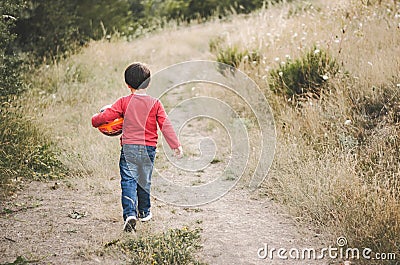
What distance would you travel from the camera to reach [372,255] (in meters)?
3.38

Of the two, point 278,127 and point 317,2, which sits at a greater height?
point 317,2

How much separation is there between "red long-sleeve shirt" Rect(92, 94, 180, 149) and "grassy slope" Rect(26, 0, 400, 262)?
129 centimetres

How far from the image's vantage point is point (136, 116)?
390 cm

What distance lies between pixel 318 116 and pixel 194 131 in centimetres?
200

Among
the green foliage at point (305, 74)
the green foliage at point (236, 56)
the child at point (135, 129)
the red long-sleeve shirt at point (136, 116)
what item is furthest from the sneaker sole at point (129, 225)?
the green foliage at point (236, 56)

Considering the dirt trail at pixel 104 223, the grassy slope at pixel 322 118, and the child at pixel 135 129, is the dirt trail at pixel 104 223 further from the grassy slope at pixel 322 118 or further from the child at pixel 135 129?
the child at pixel 135 129

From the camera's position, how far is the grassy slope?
3.85m

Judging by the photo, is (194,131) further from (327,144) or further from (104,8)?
(104,8)

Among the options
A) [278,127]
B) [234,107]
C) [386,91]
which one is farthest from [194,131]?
[386,91]

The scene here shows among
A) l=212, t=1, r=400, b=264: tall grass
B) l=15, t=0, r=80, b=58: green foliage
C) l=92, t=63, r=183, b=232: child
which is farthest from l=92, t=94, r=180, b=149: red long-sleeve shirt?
l=15, t=0, r=80, b=58: green foliage

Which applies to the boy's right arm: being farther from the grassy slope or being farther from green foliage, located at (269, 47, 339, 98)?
green foliage, located at (269, 47, 339, 98)

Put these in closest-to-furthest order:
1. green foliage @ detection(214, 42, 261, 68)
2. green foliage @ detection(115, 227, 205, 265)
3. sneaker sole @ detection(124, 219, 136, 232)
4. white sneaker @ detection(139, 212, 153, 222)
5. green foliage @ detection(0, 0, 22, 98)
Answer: green foliage @ detection(115, 227, 205, 265), sneaker sole @ detection(124, 219, 136, 232), white sneaker @ detection(139, 212, 153, 222), green foliage @ detection(0, 0, 22, 98), green foliage @ detection(214, 42, 261, 68)

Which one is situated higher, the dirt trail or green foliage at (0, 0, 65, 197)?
green foliage at (0, 0, 65, 197)

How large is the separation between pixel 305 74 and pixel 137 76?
2947 millimetres
